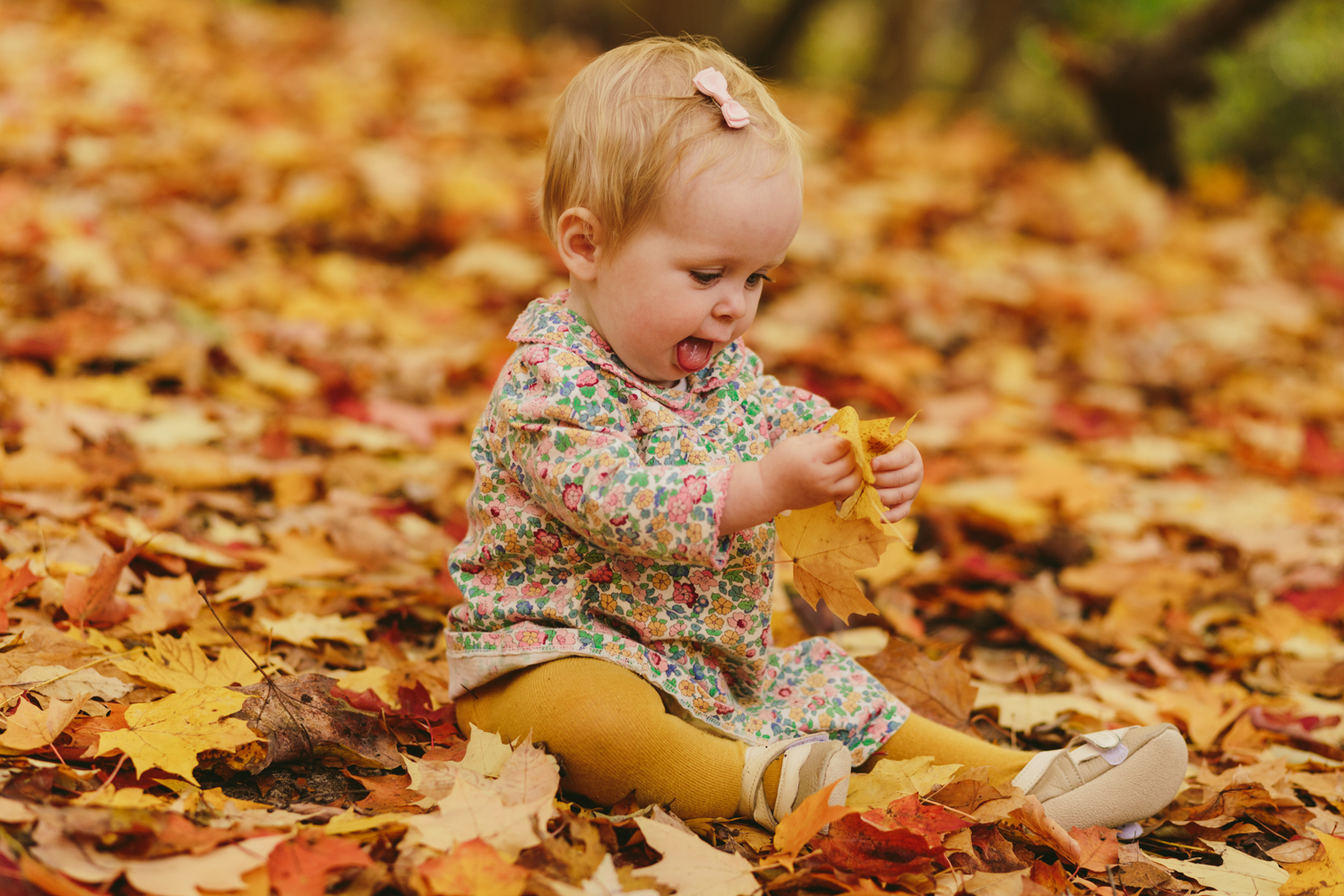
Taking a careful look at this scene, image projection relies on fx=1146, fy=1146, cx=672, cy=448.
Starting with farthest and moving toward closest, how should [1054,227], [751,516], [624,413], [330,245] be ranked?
[1054,227]
[330,245]
[624,413]
[751,516]

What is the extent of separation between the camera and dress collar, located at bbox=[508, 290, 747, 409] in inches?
68.6

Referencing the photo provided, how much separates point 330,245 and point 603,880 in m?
3.79

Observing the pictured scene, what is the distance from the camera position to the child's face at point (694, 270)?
164cm

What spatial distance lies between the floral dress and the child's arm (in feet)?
0.12

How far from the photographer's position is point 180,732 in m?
1.63

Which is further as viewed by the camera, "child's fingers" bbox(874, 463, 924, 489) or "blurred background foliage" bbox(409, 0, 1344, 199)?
"blurred background foliage" bbox(409, 0, 1344, 199)

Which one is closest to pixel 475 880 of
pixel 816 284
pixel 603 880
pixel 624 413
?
pixel 603 880

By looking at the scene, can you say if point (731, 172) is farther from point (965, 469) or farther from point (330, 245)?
point (330, 245)

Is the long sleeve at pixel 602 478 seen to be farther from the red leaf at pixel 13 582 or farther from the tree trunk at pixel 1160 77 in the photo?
the tree trunk at pixel 1160 77

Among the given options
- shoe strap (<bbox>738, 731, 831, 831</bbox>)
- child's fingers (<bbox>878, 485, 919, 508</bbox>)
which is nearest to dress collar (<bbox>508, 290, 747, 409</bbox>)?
child's fingers (<bbox>878, 485, 919, 508</bbox>)

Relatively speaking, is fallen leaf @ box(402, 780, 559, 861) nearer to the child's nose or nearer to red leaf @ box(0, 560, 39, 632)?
the child's nose

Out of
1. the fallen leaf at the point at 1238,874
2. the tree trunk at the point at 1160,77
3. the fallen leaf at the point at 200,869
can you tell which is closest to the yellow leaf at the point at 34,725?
the fallen leaf at the point at 200,869

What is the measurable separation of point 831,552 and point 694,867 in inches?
19.9

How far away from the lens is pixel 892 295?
4.95 meters
